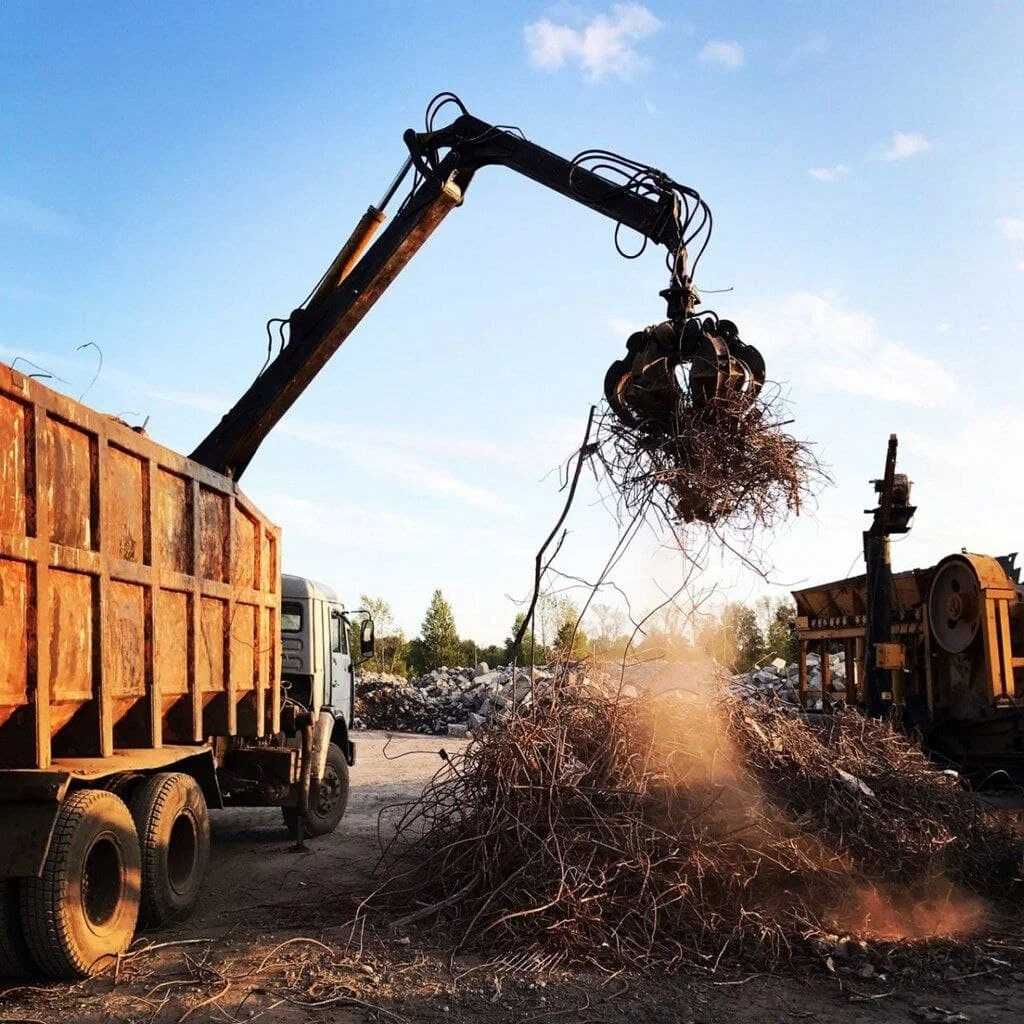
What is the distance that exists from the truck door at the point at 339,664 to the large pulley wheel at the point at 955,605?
701 cm

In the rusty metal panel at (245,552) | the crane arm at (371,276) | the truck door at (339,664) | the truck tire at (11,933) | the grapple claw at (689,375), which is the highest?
the crane arm at (371,276)

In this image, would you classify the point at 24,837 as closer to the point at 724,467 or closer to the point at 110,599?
the point at 110,599

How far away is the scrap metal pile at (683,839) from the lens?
5.68 meters

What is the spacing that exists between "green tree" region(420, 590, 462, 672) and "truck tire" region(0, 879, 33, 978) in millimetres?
34765

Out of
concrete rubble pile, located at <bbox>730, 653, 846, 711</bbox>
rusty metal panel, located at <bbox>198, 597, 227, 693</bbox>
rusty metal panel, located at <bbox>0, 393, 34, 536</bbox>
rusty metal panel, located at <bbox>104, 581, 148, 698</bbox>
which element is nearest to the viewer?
rusty metal panel, located at <bbox>0, 393, 34, 536</bbox>

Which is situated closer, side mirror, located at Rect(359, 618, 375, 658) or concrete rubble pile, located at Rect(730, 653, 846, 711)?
side mirror, located at Rect(359, 618, 375, 658)

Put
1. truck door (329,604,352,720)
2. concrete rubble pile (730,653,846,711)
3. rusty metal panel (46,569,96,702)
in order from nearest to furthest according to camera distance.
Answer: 1. rusty metal panel (46,569,96,702)
2. truck door (329,604,352,720)
3. concrete rubble pile (730,653,846,711)

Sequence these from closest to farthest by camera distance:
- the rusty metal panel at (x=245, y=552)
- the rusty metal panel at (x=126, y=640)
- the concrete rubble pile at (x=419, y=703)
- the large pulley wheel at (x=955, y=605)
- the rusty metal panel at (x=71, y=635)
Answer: the rusty metal panel at (x=71, y=635) → the rusty metal panel at (x=126, y=640) → the rusty metal panel at (x=245, y=552) → the large pulley wheel at (x=955, y=605) → the concrete rubble pile at (x=419, y=703)

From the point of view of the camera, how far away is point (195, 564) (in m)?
6.85

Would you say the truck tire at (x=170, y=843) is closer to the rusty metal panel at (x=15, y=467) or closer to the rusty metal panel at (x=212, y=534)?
the rusty metal panel at (x=212, y=534)

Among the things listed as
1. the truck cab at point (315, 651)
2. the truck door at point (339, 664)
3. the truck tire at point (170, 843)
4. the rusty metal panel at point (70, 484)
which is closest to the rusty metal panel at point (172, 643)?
the truck tire at point (170, 843)

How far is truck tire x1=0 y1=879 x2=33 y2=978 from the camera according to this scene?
16.5 ft

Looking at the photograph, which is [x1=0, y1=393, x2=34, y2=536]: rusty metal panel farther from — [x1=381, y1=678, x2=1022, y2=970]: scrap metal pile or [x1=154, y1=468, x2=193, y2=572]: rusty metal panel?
[x1=381, y1=678, x2=1022, y2=970]: scrap metal pile

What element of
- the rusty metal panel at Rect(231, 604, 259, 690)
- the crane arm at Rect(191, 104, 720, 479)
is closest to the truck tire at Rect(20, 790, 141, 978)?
the rusty metal panel at Rect(231, 604, 259, 690)
